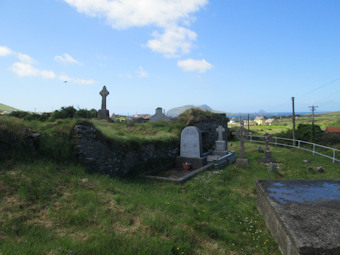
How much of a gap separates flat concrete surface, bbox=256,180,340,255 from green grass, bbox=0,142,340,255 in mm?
418

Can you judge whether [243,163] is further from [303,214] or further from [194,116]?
[303,214]

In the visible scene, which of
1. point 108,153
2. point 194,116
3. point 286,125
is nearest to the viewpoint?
point 108,153

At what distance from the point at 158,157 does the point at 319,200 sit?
6810 mm

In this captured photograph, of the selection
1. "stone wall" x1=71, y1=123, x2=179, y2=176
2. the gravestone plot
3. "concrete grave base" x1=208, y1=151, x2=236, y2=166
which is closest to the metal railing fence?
"concrete grave base" x1=208, y1=151, x2=236, y2=166

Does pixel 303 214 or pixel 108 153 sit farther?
pixel 108 153

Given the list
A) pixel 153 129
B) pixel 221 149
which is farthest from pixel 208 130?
pixel 153 129

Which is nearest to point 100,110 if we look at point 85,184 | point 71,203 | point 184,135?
point 184,135

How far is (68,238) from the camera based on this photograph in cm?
344

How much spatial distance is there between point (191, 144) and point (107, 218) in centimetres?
776

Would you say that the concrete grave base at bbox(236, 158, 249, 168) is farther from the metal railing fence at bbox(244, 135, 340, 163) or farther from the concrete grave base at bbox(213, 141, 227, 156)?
the metal railing fence at bbox(244, 135, 340, 163)

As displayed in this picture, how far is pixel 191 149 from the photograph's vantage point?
11516 millimetres

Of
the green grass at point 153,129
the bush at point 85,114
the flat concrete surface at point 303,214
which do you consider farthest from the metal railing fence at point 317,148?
the bush at point 85,114

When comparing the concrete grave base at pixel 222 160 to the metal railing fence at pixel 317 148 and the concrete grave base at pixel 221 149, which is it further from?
the metal railing fence at pixel 317 148

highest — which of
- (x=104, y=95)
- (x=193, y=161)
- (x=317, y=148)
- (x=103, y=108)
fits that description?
(x=104, y=95)
